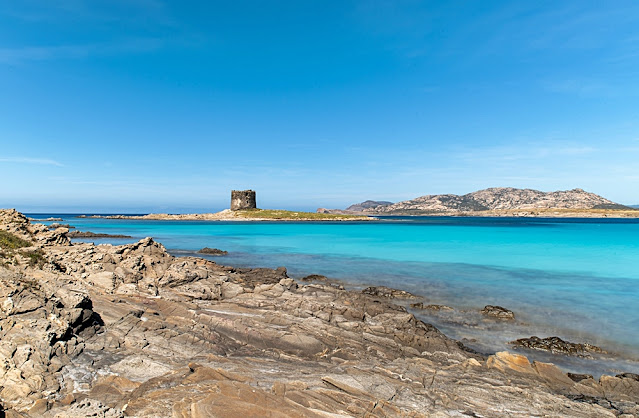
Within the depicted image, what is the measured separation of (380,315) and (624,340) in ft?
29.1

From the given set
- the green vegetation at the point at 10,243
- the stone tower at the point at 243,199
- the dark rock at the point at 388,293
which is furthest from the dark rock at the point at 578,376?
the stone tower at the point at 243,199

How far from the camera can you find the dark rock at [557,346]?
1155cm

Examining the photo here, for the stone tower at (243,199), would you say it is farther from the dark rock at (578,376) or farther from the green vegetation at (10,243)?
the dark rock at (578,376)

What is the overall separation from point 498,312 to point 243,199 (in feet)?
386

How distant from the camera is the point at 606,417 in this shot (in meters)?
6.78

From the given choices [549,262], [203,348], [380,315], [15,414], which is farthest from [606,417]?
[549,262]

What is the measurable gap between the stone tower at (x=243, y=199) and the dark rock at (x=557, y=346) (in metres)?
120

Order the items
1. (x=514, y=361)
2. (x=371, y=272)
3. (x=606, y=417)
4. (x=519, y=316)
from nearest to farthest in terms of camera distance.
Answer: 1. (x=606, y=417)
2. (x=514, y=361)
3. (x=519, y=316)
4. (x=371, y=272)

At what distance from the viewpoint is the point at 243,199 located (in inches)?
5017

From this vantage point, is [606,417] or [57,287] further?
[57,287]

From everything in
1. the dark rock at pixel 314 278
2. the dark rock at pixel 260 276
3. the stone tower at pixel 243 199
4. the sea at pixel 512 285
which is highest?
the stone tower at pixel 243 199

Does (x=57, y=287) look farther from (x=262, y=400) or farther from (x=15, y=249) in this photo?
(x=262, y=400)

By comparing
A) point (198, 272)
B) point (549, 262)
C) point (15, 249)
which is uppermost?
point (15, 249)

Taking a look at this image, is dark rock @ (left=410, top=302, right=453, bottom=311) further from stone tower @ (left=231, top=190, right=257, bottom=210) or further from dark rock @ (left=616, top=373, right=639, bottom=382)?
stone tower @ (left=231, top=190, right=257, bottom=210)
